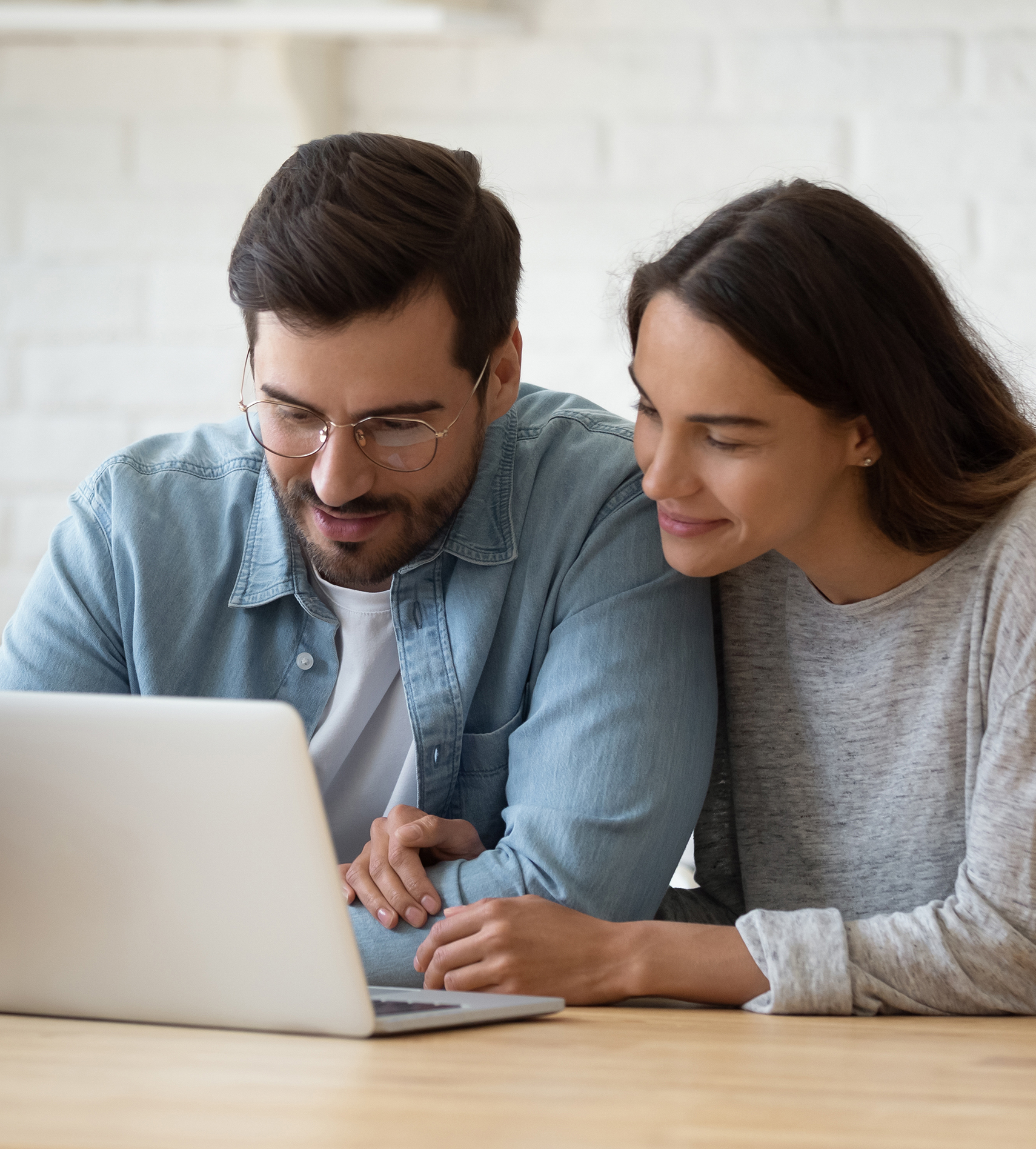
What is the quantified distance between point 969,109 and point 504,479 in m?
0.99

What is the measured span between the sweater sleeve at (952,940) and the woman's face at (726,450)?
9.5 inches

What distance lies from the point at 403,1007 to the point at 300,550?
0.60m

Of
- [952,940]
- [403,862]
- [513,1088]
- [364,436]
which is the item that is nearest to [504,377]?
[364,436]

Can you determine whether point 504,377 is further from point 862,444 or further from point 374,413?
point 862,444

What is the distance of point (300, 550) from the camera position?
1359 millimetres

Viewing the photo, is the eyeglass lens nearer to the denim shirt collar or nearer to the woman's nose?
the denim shirt collar

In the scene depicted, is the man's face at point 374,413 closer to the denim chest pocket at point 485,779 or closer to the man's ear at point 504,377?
the man's ear at point 504,377

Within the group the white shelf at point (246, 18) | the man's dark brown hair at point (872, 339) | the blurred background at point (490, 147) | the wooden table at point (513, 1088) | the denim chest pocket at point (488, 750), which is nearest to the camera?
the wooden table at point (513, 1088)

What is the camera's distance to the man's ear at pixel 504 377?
138 centimetres

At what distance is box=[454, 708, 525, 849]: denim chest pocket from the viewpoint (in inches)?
52.4

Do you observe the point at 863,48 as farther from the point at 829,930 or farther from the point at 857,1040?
the point at 857,1040

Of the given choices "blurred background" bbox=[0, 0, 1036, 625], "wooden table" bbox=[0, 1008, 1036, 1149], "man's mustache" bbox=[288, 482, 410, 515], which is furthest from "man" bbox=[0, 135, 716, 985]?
"blurred background" bbox=[0, 0, 1036, 625]

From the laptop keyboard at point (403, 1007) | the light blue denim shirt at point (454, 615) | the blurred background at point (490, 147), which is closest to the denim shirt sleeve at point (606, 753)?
the light blue denim shirt at point (454, 615)

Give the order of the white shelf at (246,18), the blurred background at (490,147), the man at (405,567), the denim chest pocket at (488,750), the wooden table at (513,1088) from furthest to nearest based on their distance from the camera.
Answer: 1. the blurred background at (490,147)
2. the white shelf at (246,18)
3. the denim chest pocket at (488,750)
4. the man at (405,567)
5. the wooden table at (513,1088)
